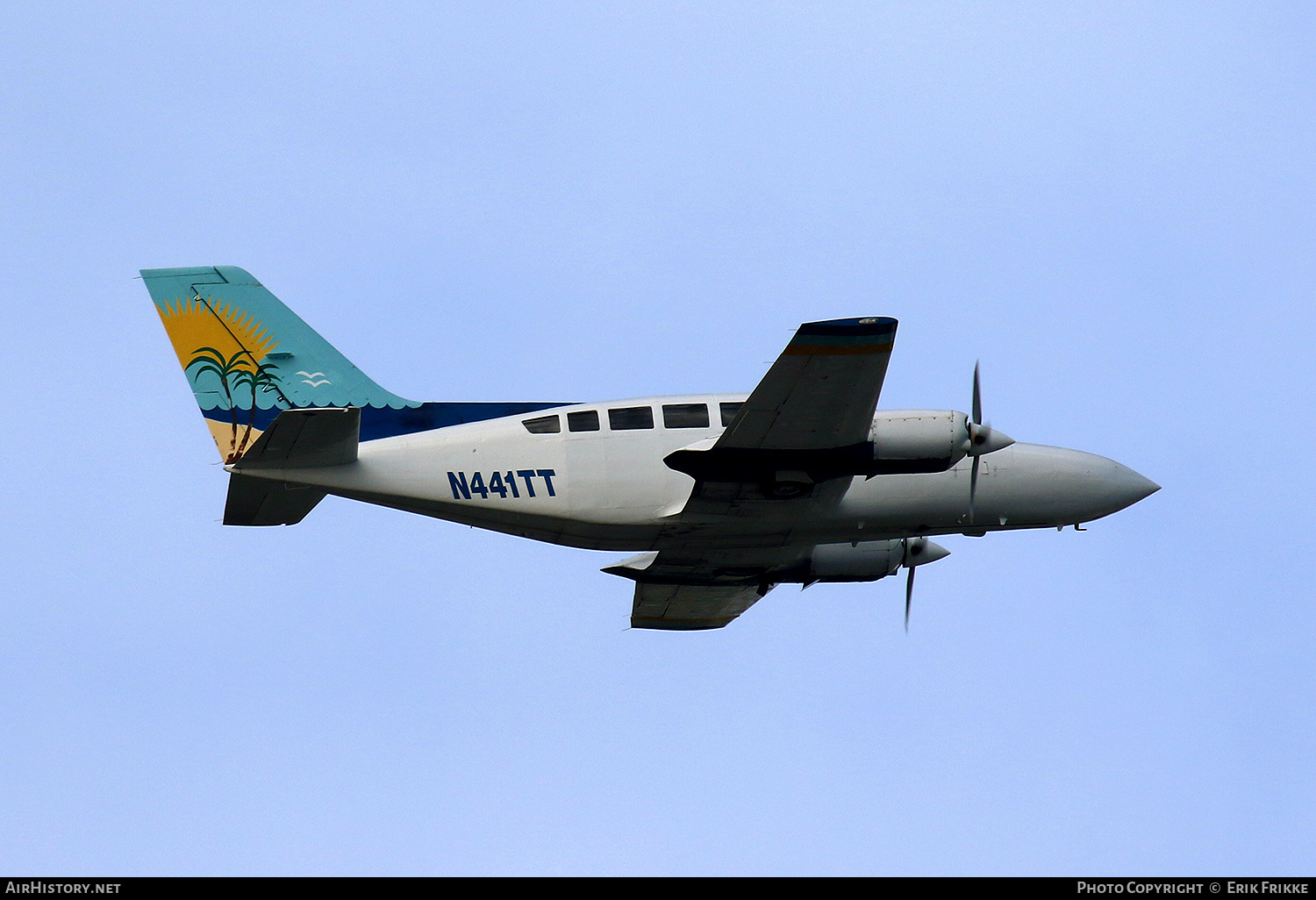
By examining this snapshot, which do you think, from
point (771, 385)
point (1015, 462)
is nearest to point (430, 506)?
point (771, 385)

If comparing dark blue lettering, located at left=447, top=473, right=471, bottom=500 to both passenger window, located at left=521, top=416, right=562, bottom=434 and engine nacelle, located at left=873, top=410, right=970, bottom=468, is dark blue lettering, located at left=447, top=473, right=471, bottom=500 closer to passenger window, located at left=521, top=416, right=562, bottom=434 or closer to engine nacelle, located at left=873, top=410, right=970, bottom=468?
passenger window, located at left=521, top=416, right=562, bottom=434

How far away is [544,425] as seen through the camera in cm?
2847

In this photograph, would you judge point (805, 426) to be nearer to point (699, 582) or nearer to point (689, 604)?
point (699, 582)

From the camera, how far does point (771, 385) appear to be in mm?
25094

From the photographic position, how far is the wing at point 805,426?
2444 centimetres

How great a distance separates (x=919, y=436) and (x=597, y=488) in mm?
6537

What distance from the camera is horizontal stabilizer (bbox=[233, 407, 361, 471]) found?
86.3 ft

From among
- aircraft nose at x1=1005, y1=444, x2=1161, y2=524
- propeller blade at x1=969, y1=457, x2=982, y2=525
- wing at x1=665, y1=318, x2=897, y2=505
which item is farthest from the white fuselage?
aircraft nose at x1=1005, y1=444, x2=1161, y2=524

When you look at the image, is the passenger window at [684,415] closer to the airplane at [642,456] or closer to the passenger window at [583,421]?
the airplane at [642,456]

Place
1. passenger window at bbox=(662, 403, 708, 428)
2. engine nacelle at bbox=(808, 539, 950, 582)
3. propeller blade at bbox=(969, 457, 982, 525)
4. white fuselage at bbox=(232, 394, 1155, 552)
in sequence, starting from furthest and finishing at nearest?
1. engine nacelle at bbox=(808, 539, 950, 582)
2. propeller blade at bbox=(969, 457, 982, 525)
3. passenger window at bbox=(662, 403, 708, 428)
4. white fuselage at bbox=(232, 394, 1155, 552)

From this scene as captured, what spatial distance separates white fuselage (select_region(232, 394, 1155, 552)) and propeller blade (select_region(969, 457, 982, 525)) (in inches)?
5.2

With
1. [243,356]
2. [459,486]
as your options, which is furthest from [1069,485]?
[243,356]

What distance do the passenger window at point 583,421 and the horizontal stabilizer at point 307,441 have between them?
14.1 ft
